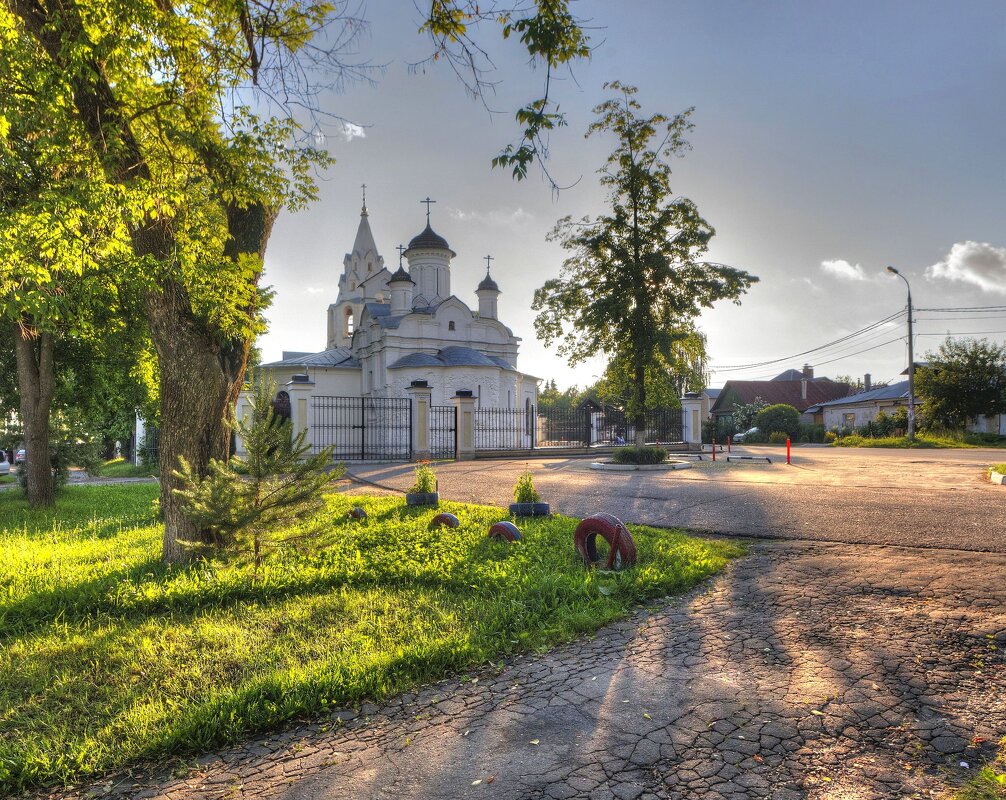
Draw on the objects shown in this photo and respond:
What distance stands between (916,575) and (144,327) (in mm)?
12040

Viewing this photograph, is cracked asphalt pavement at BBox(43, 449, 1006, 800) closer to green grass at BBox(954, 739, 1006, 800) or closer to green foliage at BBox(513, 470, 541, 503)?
green grass at BBox(954, 739, 1006, 800)

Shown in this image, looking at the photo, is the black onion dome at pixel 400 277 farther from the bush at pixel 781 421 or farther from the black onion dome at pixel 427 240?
the bush at pixel 781 421

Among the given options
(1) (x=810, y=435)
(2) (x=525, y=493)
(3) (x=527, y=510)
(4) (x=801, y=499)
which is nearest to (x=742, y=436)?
(1) (x=810, y=435)

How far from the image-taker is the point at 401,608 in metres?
4.77

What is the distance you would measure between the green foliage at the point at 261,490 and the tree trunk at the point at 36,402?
7.23m

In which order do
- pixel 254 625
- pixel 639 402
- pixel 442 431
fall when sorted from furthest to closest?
pixel 442 431
pixel 639 402
pixel 254 625

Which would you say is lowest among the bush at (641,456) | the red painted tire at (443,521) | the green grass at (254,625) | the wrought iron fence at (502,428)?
the green grass at (254,625)

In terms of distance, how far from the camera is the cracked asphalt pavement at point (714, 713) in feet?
8.14

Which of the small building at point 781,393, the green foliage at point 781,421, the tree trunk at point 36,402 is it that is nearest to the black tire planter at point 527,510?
the tree trunk at point 36,402

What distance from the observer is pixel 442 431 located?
27.3m

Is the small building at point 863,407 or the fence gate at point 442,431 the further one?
the small building at point 863,407

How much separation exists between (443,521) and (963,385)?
116 feet

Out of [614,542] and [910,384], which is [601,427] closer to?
[910,384]

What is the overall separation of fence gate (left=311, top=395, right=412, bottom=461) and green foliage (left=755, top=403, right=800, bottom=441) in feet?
80.4
